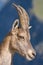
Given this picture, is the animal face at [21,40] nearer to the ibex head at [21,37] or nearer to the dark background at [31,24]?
the ibex head at [21,37]

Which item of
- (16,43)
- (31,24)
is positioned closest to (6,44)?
(16,43)

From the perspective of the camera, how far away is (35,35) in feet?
14.2

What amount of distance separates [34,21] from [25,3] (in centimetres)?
23

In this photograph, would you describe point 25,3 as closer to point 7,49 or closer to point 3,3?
point 3,3

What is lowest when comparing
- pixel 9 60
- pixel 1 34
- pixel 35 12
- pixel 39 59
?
pixel 9 60

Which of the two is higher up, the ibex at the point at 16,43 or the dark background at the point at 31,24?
the dark background at the point at 31,24

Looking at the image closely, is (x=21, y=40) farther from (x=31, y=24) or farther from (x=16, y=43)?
(x=31, y=24)

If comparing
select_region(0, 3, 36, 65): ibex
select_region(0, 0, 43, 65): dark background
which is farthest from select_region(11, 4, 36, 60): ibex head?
select_region(0, 0, 43, 65): dark background

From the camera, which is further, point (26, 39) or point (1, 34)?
point (1, 34)

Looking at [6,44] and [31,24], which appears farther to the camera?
[31,24]

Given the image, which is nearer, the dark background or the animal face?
the animal face

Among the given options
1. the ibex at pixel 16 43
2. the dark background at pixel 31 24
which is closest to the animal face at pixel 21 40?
the ibex at pixel 16 43

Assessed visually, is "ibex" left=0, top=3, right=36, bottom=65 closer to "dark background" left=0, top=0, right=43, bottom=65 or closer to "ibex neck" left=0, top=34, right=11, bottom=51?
"ibex neck" left=0, top=34, right=11, bottom=51

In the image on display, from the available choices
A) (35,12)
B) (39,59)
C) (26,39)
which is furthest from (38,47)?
(26,39)
